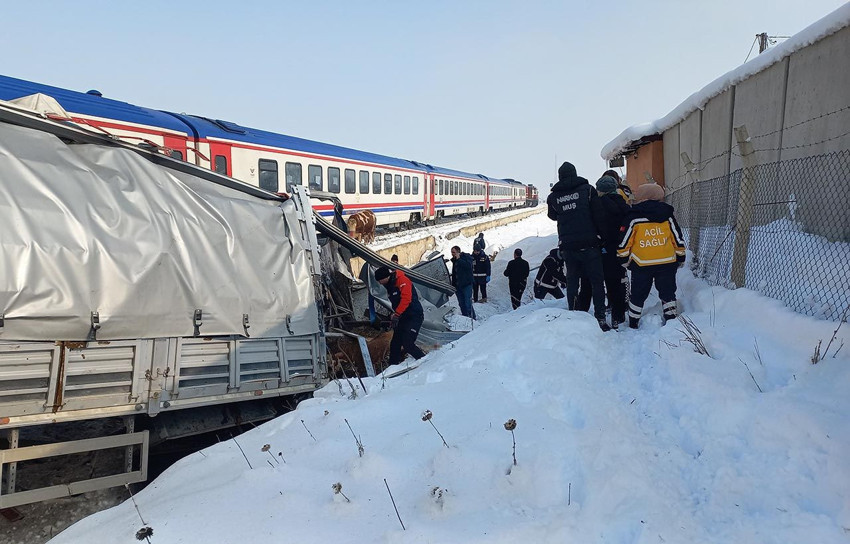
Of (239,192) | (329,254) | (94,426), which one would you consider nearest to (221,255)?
(239,192)

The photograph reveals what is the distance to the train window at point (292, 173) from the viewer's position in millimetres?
12500

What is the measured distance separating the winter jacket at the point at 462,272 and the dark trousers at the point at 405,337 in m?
4.16

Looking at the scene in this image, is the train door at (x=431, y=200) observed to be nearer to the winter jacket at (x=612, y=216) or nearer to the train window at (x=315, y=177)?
the train window at (x=315, y=177)

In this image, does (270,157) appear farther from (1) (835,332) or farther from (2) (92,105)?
(1) (835,332)

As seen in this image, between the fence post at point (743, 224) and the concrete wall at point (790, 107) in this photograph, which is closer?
the fence post at point (743, 224)

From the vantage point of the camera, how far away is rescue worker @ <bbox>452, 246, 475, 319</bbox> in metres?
10.6

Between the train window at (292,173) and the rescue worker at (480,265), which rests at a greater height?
the train window at (292,173)

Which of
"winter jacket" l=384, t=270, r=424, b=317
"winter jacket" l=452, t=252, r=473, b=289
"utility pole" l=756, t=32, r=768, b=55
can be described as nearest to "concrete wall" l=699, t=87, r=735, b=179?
"winter jacket" l=452, t=252, r=473, b=289

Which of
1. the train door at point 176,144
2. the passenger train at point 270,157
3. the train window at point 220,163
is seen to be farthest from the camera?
the train window at point 220,163

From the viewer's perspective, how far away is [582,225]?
5156 millimetres

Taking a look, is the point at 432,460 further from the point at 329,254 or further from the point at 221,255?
the point at 329,254

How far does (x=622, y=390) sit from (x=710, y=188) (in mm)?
4131

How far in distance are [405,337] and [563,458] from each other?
4.13 metres

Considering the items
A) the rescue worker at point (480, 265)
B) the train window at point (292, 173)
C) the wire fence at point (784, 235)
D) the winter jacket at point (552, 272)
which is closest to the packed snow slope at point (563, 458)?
the wire fence at point (784, 235)
